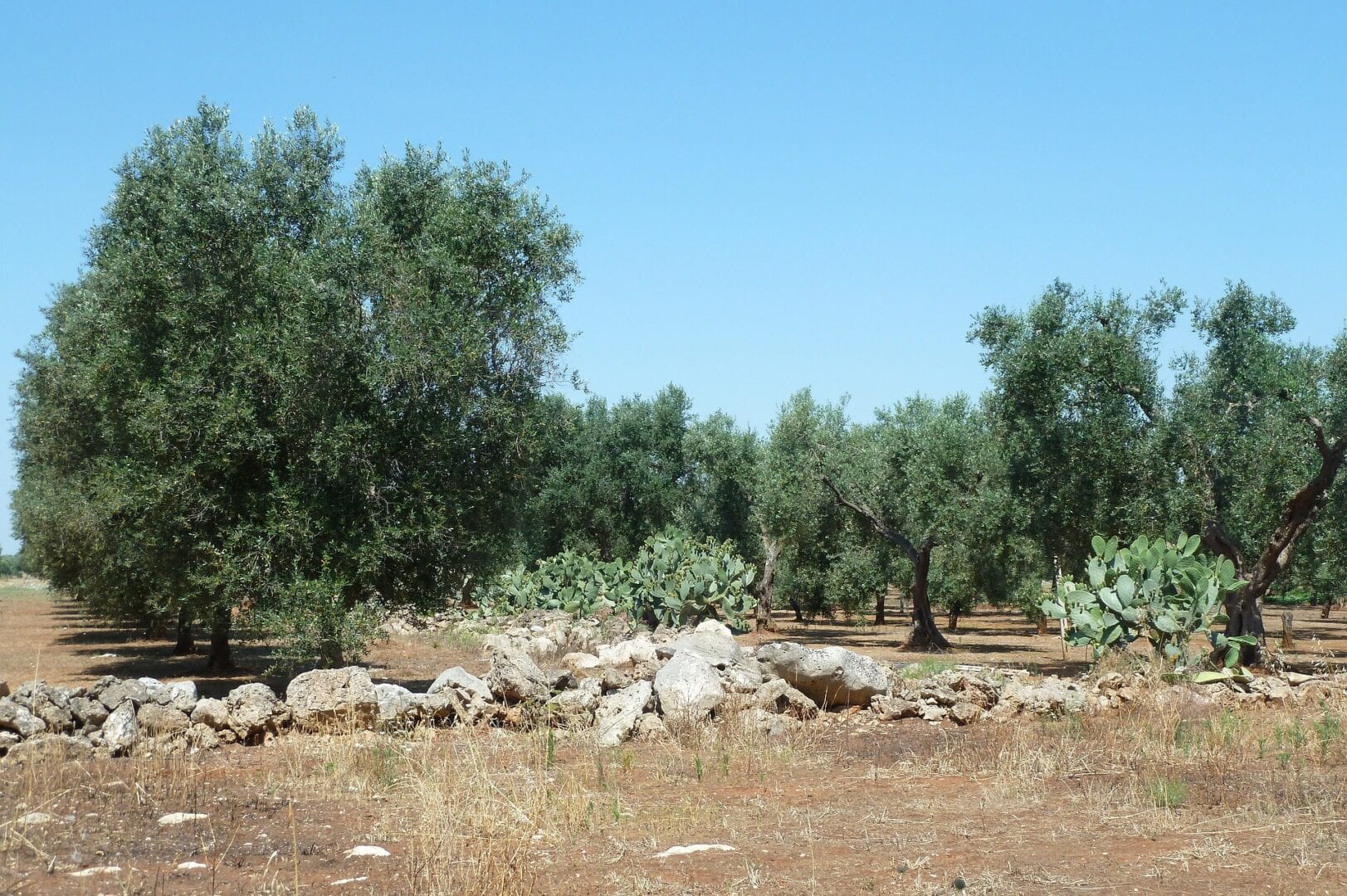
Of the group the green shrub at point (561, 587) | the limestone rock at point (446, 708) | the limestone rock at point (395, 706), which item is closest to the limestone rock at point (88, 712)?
the limestone rock at point (395, 706)

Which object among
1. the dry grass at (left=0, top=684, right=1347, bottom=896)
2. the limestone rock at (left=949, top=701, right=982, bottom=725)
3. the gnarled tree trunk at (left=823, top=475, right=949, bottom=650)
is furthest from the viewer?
the gnarled tree trunk at (left=823, top=475, right=949, bottom=650)

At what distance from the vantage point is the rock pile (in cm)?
1229

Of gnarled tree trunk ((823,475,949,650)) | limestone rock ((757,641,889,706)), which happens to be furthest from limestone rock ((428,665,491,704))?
gnarled tree trunk ((823,475,949,650))

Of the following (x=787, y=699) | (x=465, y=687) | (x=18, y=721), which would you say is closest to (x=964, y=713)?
(x=787, y=699)

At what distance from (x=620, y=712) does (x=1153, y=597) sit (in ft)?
29.4

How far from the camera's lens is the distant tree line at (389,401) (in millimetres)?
15867

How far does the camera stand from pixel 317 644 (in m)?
15.6

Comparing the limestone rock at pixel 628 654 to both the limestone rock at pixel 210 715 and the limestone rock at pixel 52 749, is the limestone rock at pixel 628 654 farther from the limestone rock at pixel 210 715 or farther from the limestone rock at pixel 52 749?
the limestone rock at pixel 52 749

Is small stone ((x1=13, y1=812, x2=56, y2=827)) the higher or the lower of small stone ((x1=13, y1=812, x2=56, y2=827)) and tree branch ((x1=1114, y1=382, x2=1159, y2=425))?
the lower

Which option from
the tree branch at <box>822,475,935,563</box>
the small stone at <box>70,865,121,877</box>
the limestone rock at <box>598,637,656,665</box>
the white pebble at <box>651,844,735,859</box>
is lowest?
the white pebble at <box>651,844,735,859</box>

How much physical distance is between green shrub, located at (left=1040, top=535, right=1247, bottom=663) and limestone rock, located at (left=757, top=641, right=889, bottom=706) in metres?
4.61

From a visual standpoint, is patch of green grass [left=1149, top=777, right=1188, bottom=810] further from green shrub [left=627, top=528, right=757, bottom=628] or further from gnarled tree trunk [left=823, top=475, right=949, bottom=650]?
gnarled tree trunk [left=823, top=475, right=949, bottom=650]

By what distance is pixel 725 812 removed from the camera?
31.3ft

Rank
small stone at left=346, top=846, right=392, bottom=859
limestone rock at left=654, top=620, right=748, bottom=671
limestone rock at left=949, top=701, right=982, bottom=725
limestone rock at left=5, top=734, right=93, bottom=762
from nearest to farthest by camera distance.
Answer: small stone at left=346, top=846, right=392, bottom=859 < limestone rock at left=5, top=734, right=93, bottom=762 < limestone rock at left=949, top=701, right=982, bottom=725 < limestone rock at left=654, top=620, right=748, bottom=671
